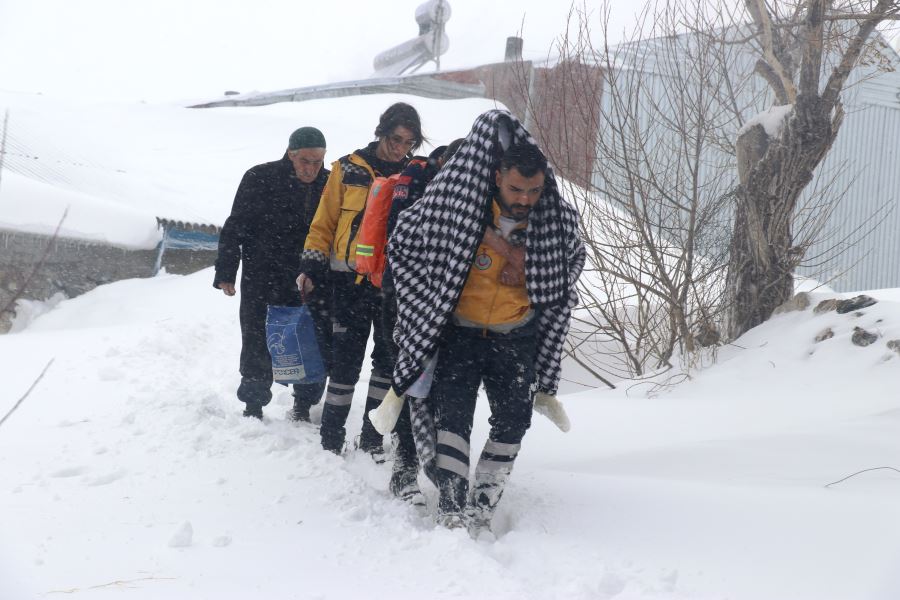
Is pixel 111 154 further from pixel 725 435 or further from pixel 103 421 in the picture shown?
pixel 725 435

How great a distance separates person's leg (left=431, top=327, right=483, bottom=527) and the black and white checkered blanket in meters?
0.11

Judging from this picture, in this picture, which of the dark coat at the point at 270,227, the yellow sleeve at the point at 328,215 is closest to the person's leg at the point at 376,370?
the yellow sleeve at the point at 328,215

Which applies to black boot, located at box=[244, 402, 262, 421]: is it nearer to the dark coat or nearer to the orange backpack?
the dark coat

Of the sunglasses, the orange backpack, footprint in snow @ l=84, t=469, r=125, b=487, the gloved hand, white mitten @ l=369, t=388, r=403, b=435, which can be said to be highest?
the sunglasses

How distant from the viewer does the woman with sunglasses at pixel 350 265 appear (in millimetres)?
4180

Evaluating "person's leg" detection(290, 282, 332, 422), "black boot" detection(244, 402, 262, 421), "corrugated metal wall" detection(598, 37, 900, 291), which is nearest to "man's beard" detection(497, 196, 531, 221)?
"person's leg" detection(290, 282, 332, 422)

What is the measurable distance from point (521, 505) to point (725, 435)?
1425mm

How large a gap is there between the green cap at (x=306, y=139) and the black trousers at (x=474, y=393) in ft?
6.16

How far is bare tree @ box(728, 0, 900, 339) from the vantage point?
6.03 meters

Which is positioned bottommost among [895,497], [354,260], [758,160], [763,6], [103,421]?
[103,421]

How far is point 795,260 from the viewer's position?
645cm

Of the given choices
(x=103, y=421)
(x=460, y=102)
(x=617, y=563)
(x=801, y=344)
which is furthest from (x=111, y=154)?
(x=617, y=563)

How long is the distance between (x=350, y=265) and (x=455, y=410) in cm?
113

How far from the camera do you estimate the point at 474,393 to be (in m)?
3.45
